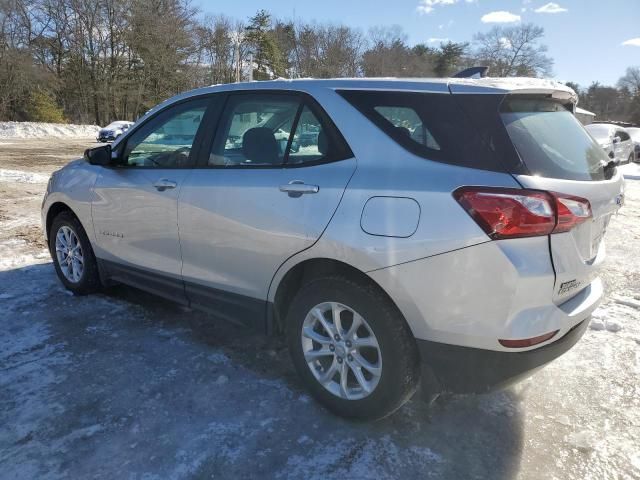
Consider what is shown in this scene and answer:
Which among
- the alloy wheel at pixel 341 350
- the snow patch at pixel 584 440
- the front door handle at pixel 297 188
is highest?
the front door handle at pixel 297 188

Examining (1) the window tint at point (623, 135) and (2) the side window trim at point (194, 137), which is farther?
(1) the window tint at point (623, 135)

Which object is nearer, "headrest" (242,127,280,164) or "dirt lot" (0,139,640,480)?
"dirt lot" (0,139,640,480)

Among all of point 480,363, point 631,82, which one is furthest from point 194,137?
point 631,82

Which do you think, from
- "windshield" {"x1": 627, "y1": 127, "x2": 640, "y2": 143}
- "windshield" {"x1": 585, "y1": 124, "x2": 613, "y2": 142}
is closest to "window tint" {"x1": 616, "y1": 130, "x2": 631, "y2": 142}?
"windshield" {"x1": 585, "y1": 124, "x2": 613, "y2": 142}

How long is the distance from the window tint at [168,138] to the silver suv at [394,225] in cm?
3

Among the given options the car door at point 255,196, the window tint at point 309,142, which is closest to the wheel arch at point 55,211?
the car door at point 255,196

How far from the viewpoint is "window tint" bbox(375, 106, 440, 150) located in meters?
2.27

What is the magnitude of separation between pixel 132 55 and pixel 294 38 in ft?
67.4

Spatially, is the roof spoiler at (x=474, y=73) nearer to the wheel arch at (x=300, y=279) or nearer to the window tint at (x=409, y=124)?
the window tint at (x=409, y=124)

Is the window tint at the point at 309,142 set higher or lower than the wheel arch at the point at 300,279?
higher

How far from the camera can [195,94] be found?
3334 mm

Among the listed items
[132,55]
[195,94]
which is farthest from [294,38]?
[195,94]

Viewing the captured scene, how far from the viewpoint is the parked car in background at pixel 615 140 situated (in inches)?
637

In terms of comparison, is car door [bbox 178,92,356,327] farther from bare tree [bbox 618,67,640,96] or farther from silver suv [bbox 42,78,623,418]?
bare tree [bbox 618,67,640,96]
